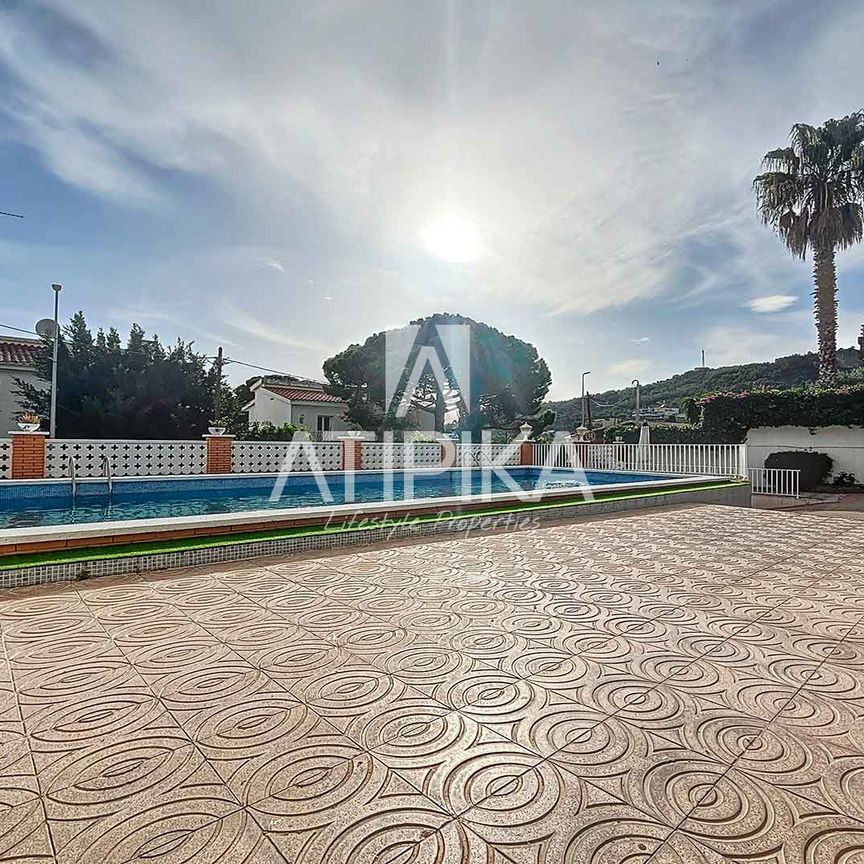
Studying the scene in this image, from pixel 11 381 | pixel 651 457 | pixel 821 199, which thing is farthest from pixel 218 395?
pixel 821 199

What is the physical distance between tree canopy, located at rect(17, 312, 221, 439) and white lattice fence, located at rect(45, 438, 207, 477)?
3.66 m

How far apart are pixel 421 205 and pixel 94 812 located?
9804 mm

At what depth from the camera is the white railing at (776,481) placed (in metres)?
13.4

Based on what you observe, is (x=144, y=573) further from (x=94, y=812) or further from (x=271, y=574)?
(x=94, y=812)

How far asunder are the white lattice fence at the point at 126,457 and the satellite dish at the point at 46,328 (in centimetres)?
459

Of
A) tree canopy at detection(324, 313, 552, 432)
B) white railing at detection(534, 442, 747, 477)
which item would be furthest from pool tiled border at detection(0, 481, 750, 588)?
tree canopy at detection(324, 313, 552, 432)

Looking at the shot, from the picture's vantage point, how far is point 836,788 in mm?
1814

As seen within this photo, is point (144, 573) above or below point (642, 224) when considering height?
below

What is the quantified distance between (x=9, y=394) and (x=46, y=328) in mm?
5723

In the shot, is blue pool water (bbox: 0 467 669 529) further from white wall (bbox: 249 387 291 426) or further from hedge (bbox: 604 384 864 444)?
white wall (bbox: 249 387 291 426)

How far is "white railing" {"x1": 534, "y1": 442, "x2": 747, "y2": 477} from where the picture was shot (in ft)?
44.1

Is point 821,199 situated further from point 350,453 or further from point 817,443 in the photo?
point 350,453

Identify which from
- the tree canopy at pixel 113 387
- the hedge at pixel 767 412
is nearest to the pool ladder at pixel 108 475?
the tree canopy at pixel 113 387

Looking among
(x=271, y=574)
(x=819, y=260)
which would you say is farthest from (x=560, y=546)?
(x=819, y=260)
